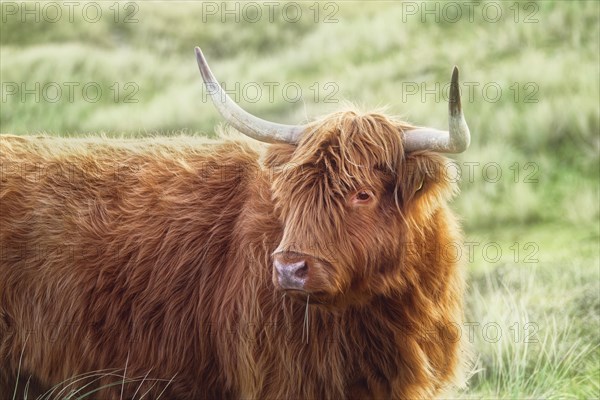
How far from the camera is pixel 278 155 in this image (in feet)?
15.8

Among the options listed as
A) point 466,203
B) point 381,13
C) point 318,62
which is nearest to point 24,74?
point 318,62

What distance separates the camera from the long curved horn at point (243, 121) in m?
4.69

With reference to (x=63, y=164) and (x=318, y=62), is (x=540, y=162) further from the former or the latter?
(x=63, y=164)

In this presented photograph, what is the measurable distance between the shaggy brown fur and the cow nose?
77 mm

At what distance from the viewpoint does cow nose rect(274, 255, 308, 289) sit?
165 inches

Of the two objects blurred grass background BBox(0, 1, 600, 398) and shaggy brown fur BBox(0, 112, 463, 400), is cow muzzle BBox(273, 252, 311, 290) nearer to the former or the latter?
shaggy brown fur BBox(0, 112, 463, 400)

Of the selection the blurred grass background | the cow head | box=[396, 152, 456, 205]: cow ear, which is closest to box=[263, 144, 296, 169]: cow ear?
the cow head

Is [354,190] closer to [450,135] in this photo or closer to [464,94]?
[450,135]

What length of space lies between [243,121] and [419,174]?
0.94 m

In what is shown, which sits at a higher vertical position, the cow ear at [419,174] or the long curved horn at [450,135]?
the long curved horn at [450,135]

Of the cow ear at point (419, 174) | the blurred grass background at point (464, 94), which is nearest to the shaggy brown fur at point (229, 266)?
the cow ear at point (419, 174)

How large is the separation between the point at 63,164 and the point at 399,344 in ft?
7.73

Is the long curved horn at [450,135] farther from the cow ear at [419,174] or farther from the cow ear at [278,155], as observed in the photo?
the cow ear at [278,155]

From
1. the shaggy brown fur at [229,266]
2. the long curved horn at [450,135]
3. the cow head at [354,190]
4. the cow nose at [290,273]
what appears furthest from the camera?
the shaggy brown fur at [229,266]
